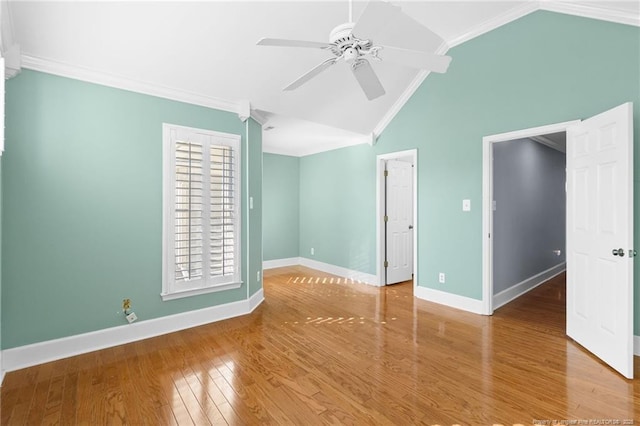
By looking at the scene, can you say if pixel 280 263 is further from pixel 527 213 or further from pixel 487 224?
pixel 527 213

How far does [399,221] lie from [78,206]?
14.1ft

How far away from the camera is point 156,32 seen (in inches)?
103

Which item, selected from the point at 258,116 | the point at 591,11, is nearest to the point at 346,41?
the point at 258,116

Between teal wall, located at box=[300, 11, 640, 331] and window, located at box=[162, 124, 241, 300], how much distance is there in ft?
7.88

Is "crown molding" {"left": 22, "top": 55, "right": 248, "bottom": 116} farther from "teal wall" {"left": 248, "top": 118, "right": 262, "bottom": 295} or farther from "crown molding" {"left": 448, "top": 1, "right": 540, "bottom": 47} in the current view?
"crown molding" {"left": 448, "top": 1, "right": 540, "bottom": 47}

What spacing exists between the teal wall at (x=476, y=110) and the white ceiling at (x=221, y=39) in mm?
207

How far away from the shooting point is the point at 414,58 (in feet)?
6.08

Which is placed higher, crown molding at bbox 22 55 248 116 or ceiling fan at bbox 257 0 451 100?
crown molding at bbox 22 55 248 116

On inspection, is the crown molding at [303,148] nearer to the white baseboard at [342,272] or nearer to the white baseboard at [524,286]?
the white baseboard at [342,272]

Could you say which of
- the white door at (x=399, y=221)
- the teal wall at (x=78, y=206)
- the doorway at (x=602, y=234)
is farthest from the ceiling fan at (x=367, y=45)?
the white door at (x=399, y=221)

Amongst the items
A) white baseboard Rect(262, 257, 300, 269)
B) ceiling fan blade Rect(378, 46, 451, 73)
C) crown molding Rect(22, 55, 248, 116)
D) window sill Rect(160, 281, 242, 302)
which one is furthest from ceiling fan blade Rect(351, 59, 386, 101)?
white baseboard Rect(262, 257, 300, 269)

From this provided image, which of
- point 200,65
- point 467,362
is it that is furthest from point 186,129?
point 467,362

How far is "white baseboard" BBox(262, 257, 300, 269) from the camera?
6.34 meters

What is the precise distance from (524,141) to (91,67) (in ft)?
17.8
